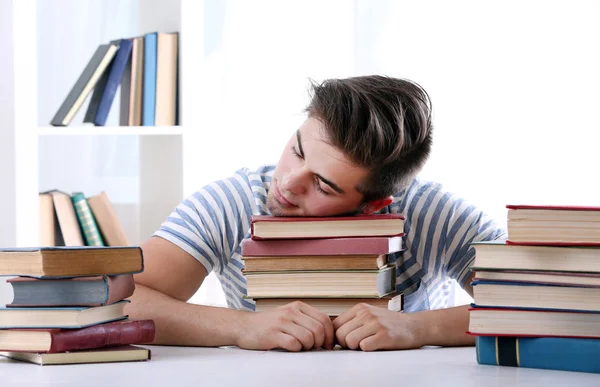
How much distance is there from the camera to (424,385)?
1.01 meters

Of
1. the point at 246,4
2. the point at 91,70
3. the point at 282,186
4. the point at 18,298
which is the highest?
the point at 246,4

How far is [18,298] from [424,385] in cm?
57

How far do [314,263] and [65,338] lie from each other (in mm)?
411

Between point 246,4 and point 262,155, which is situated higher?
point 246,4

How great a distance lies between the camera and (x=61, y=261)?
3.77 feet

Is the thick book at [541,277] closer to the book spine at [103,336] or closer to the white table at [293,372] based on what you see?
the white table at [293,372]

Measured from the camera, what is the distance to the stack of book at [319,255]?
1353 millimetres

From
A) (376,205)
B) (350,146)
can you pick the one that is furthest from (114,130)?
(350,146)

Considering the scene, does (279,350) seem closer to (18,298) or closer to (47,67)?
(18,298)

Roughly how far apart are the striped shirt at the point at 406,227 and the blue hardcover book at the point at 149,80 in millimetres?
1097

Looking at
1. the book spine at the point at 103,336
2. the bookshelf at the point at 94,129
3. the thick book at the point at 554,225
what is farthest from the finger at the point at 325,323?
the bookshelf at the point at 94,129

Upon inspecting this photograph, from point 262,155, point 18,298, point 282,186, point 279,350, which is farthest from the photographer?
point 262,155

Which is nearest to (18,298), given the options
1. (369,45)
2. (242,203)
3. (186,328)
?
(186,328)

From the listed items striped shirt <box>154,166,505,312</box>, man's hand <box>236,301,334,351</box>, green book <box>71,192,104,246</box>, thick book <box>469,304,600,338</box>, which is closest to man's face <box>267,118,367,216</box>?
striped shirt <box>154,166,505,312</box>
